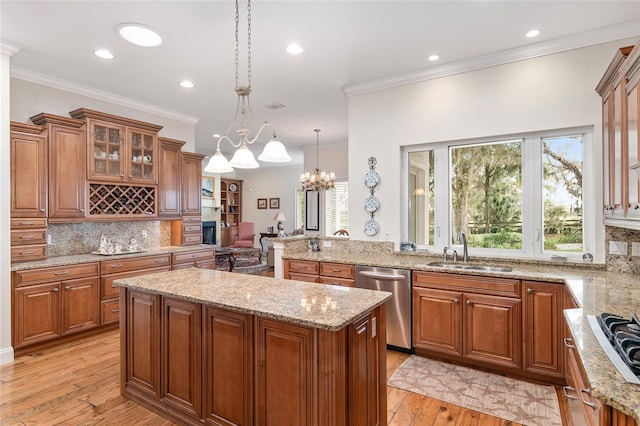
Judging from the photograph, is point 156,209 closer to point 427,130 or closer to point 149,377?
point 149,377

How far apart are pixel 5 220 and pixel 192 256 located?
2.24 meters

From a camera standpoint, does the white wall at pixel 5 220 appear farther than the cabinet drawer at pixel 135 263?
No

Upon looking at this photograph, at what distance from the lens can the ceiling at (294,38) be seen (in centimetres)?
263

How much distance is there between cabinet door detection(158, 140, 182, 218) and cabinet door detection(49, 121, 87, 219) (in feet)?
3.32

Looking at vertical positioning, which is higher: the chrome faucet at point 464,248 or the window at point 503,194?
the window at point 503,194

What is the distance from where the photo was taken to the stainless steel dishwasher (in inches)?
132

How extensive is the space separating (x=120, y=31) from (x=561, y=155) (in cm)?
426

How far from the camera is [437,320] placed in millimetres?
3189

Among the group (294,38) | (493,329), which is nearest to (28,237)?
(294,38)

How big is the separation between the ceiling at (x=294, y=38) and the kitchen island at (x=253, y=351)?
84.5 inches

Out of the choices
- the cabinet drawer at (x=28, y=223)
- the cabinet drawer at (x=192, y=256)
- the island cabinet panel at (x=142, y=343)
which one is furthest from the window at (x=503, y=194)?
the cabinet drawer at (x=28, y=223)

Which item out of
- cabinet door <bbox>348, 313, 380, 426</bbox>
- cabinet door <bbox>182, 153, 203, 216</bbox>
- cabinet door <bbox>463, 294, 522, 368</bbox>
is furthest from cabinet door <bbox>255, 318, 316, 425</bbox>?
cabinet door <bbox>182, 153, 203, 216</bbox>

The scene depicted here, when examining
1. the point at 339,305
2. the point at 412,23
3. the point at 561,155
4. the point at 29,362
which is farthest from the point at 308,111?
the point at 29,362

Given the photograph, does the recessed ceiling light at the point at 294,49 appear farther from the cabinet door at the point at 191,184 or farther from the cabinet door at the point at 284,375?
the cabinet door at the point at 191,184
